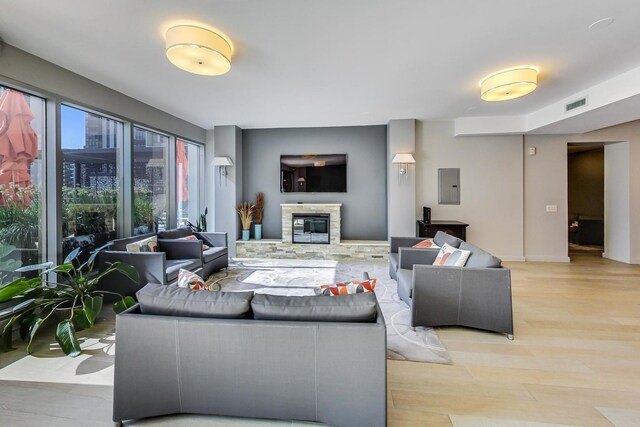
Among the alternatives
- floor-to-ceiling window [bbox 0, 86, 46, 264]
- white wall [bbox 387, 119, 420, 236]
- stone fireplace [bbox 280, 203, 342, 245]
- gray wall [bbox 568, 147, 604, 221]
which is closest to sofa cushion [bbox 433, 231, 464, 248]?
white wall [bbox 387, 119, 420, 236]

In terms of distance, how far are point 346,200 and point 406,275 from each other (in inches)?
131

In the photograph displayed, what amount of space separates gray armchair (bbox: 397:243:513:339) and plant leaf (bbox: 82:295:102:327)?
9.75ft

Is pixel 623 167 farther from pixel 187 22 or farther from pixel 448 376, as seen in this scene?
pixel 187 22

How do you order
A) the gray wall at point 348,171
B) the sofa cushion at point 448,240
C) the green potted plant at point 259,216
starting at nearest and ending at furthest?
the sofa cushion at point 448,240 → the gray wall at point 348,171 → the green potted plant at point 259,216

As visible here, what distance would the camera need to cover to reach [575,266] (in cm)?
541

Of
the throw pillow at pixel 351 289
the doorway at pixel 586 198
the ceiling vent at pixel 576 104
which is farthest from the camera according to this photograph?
the doorway at pixel 586 198

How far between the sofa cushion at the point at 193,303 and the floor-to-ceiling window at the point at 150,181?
3.49 m

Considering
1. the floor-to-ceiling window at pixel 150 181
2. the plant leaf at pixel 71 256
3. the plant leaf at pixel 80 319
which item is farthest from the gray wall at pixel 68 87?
the plant leaf at pixel 80 319

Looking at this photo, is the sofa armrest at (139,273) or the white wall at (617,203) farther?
the white wall at (617,203)

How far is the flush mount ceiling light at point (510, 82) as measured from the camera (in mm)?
3467

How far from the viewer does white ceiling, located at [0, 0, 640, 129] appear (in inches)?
93.2

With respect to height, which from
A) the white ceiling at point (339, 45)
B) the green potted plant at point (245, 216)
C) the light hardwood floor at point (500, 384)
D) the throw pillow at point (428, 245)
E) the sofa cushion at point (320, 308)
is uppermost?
the white ceiling at point (339, 45)

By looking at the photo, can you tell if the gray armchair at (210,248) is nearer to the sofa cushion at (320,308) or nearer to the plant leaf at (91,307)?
the plant leaf at (91,307)

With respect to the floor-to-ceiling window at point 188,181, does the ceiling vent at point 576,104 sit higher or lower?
higher
